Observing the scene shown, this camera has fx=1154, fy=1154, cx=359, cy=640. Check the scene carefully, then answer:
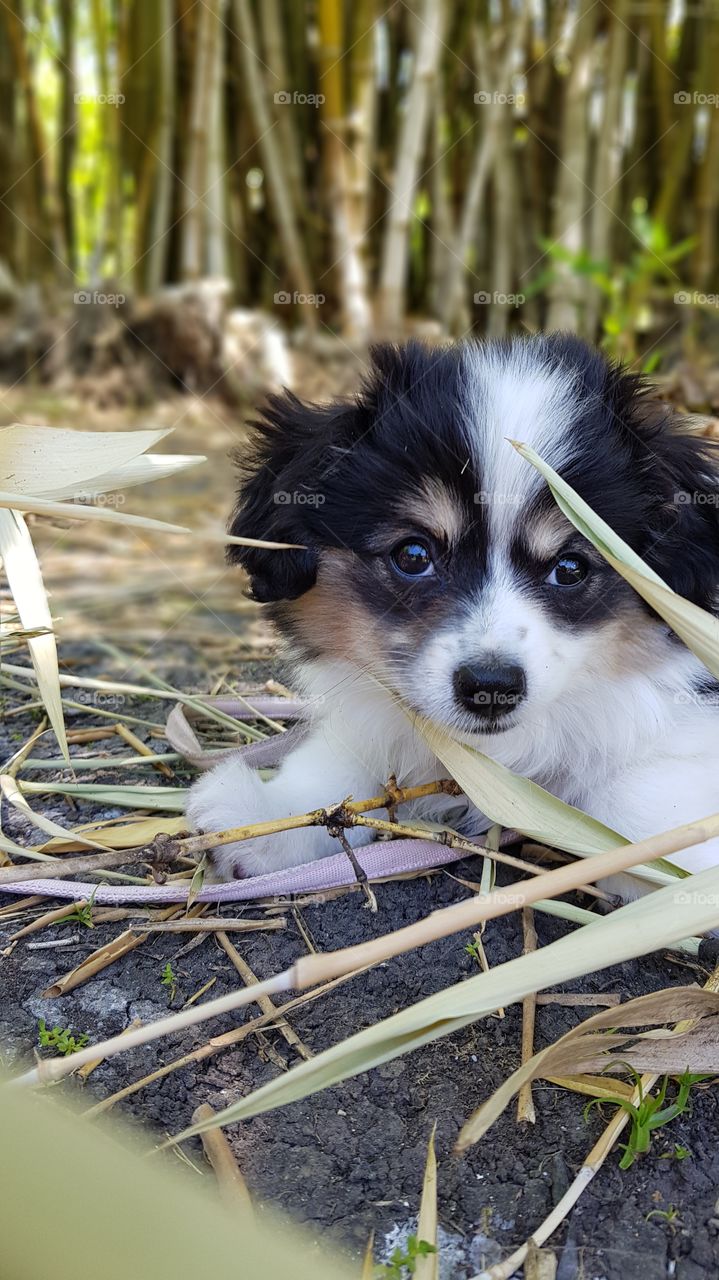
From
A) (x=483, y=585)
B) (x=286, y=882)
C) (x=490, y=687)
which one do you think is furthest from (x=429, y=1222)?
(x=483, y=585)

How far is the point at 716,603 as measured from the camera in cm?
273

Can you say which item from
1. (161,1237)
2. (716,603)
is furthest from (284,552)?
(161,1237)

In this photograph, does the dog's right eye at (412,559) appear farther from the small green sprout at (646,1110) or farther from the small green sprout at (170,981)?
the small green sprout at (646,1110)

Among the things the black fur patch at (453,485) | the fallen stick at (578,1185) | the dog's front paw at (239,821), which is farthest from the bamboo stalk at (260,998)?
the black fur patch at (453,485)

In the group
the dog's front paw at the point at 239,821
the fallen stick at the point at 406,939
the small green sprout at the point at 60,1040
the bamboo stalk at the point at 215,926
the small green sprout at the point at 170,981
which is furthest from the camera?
the dog's front paw at the point at 239,821

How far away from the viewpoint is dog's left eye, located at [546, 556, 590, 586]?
2.51m

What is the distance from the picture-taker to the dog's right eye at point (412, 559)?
8.25 feet

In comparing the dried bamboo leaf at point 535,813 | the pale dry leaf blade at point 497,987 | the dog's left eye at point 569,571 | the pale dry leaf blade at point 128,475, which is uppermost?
the pale dry leaf blade at point 128,475

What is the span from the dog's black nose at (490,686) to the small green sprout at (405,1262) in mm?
1006

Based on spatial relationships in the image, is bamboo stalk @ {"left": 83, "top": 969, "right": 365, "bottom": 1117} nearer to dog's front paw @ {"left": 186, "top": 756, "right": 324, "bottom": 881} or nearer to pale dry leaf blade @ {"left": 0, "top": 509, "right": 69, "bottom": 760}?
dog's front paw @ {"left": 186, "top": 756, "right": 324, "bottom": 881}

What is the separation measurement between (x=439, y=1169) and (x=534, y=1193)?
152mm

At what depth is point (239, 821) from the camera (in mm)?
2621

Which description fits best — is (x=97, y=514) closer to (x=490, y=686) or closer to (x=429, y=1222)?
(x=490, y=686)

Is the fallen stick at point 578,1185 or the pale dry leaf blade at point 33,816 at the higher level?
the pale dry leaf blade at point 33,816
